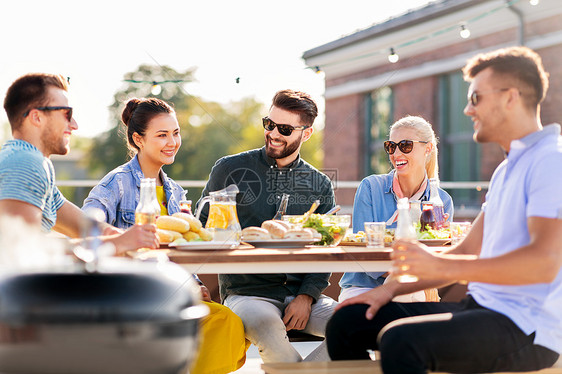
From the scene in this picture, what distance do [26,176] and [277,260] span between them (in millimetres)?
1062

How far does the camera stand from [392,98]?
1374cm

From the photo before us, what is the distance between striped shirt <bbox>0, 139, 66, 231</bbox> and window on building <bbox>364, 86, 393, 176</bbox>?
11.3 meters

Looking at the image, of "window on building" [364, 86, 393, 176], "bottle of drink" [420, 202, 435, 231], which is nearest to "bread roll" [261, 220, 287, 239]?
"bottle of drink" [420, 202, 435, 231]

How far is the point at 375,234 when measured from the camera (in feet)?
10.9

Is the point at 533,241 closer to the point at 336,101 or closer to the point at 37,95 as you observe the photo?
the point at 37,95

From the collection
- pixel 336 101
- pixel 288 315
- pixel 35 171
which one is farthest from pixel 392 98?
pixel 35 171

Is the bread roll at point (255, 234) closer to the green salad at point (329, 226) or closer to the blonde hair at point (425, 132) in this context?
the green salad at point (329, 226)

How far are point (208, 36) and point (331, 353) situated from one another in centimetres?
1372

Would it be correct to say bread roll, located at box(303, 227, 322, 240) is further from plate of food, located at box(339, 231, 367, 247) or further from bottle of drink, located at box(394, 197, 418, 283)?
bottle of drink, located at box(394, 197, 418, 283)

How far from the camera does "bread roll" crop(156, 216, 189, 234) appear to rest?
3.20m

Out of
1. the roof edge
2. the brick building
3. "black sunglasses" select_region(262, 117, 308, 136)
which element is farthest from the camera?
the roof edge

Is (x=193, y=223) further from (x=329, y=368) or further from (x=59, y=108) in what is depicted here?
(x=329, y=368)

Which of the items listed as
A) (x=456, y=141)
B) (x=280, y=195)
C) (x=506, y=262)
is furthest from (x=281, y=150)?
(x=456, y=141)

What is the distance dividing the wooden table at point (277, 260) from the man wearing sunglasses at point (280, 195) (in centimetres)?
73
